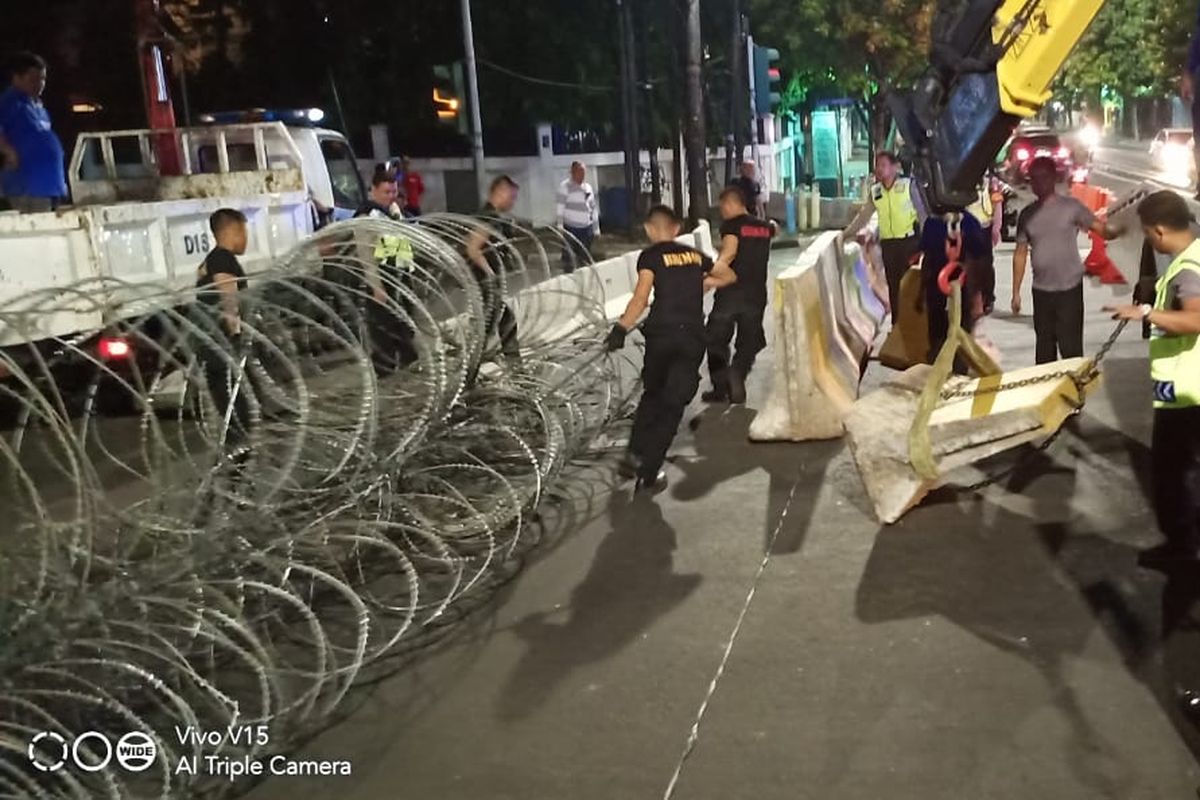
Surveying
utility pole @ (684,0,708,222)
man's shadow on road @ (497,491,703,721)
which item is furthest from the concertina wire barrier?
utility pole @ (684,0,708,222)

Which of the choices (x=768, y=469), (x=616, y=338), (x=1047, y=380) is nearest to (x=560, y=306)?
(x=616, y=338)

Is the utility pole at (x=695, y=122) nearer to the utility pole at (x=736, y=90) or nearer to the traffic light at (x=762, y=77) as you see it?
the traffic light at (x=762, y=77)

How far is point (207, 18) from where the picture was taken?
2853cm

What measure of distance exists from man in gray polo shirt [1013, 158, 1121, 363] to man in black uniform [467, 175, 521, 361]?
12.3 feet

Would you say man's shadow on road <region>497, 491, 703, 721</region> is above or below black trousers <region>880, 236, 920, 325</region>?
below

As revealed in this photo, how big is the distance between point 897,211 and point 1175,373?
19.7 ft

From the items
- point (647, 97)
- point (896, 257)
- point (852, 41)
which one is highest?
point (852, 41)

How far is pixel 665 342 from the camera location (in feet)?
23.8

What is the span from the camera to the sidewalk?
13.2ft

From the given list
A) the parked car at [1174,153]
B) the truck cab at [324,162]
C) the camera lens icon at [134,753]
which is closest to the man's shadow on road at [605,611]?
the camera lens icon at [134,753]

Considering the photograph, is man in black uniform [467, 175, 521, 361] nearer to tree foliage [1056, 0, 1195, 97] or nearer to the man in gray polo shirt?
the man in gray polo shirt

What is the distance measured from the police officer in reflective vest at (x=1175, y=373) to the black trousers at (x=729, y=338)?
4339mm

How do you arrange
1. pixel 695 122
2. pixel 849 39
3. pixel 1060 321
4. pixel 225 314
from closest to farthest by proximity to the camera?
pixel 225 314, pixel 1060 321, pixel 695 122, pixel 849 39

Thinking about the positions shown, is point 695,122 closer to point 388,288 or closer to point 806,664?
point 388,288
